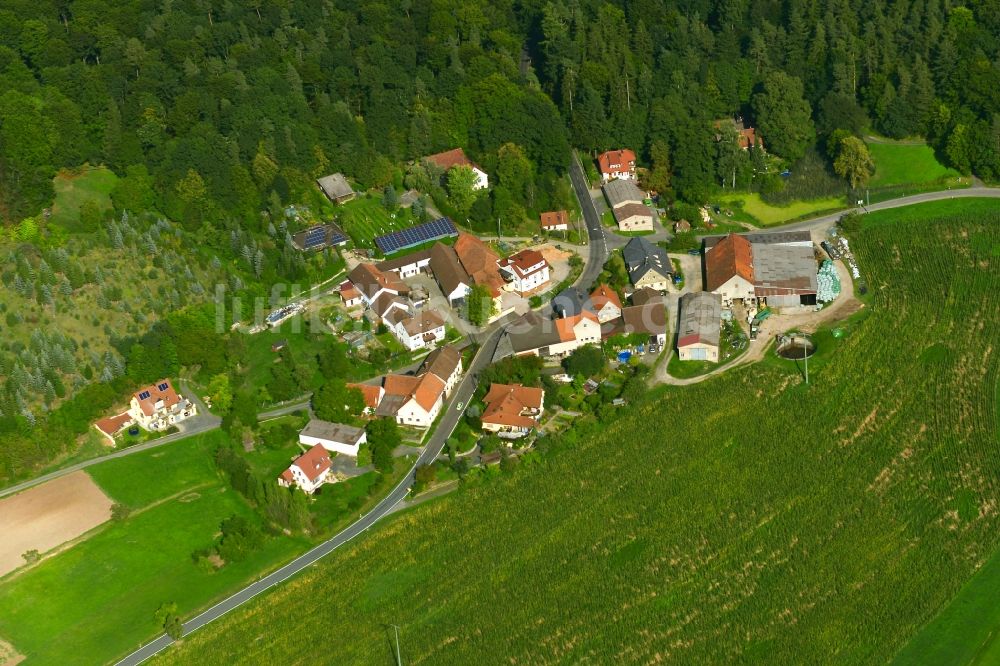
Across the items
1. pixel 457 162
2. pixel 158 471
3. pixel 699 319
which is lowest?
pixel 158 471

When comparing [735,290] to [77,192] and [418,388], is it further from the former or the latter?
[77,192]

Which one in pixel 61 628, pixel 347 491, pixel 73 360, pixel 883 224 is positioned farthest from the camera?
pixel 883 224

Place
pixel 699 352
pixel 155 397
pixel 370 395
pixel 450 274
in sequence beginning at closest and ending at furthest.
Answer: pixel 370 395 < pixel 155 397 < pixel 699 352 < pixel 450 274

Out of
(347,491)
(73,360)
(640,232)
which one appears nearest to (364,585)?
(347,491)

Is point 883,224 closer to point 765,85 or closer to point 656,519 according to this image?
point 765,85

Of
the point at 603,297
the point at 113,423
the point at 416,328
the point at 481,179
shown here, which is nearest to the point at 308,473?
the point at 113,423

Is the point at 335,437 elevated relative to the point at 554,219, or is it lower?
lower
